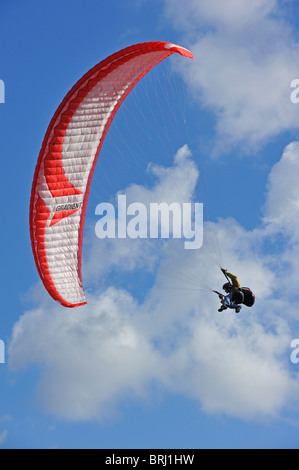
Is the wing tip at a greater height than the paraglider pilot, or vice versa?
the wing tip

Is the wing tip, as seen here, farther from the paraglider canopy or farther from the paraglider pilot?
the paraglider pilot

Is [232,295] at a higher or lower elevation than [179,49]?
→ lower

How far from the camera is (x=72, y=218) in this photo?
80.7 ft

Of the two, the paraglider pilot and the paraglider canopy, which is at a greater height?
the paraglider canopy

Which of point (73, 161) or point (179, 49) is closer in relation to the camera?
point (179, 49)

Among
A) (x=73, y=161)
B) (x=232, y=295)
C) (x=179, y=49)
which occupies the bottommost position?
(x=232, y=295)

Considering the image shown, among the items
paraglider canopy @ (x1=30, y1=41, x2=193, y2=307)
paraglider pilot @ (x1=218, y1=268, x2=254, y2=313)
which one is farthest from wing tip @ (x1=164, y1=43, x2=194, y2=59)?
paraglider pilot @ (x1=218, y1=268, x2=254, y2=313)

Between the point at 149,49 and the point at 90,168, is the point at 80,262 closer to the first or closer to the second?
the point at 90,168

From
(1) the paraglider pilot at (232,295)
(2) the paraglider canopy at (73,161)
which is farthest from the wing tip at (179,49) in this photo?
(1) the paraglider pilot at (232,295)

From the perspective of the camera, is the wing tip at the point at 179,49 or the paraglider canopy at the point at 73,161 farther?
the paraglider canopy at the point at 73,161

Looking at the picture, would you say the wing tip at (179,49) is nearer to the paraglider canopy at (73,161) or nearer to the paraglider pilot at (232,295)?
the paraglider canopy at (73,161)

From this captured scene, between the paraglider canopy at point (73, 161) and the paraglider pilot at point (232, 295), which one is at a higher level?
the paraglider canopy at point (73, 161)

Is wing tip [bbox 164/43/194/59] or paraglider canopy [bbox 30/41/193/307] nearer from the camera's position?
wing tip [bbox 164/43/194/59]
